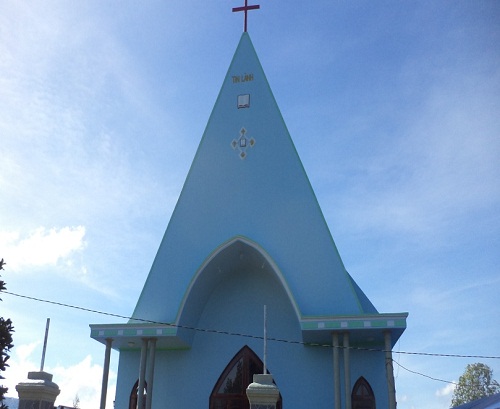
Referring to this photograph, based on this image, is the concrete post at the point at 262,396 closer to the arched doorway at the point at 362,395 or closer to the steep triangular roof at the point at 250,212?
the steep triangular roof at the point at 250,212

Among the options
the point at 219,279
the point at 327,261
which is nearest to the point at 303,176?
the point at 327,261

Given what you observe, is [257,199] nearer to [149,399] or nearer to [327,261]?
[327,261]

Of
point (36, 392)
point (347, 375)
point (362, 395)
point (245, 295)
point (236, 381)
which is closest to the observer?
point (36, 392)

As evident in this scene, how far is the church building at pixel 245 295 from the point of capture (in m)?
14.5

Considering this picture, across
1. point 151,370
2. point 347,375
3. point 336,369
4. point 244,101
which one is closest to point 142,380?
point 151,370

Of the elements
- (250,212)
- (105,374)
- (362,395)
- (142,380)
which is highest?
(250,212)

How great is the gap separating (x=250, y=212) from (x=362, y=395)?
5.54 meters

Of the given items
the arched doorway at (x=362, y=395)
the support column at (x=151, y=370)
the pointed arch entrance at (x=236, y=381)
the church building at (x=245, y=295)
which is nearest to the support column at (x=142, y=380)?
the church building at (x=245, y=295)

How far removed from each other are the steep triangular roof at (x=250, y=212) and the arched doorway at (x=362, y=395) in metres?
1.80

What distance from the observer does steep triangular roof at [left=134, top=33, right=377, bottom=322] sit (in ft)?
49.0

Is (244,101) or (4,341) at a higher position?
(244,101)

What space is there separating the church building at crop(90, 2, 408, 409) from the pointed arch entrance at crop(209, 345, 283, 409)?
0.09 feet

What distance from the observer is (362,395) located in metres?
14.4

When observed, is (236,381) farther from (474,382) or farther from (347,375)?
(474,382)
